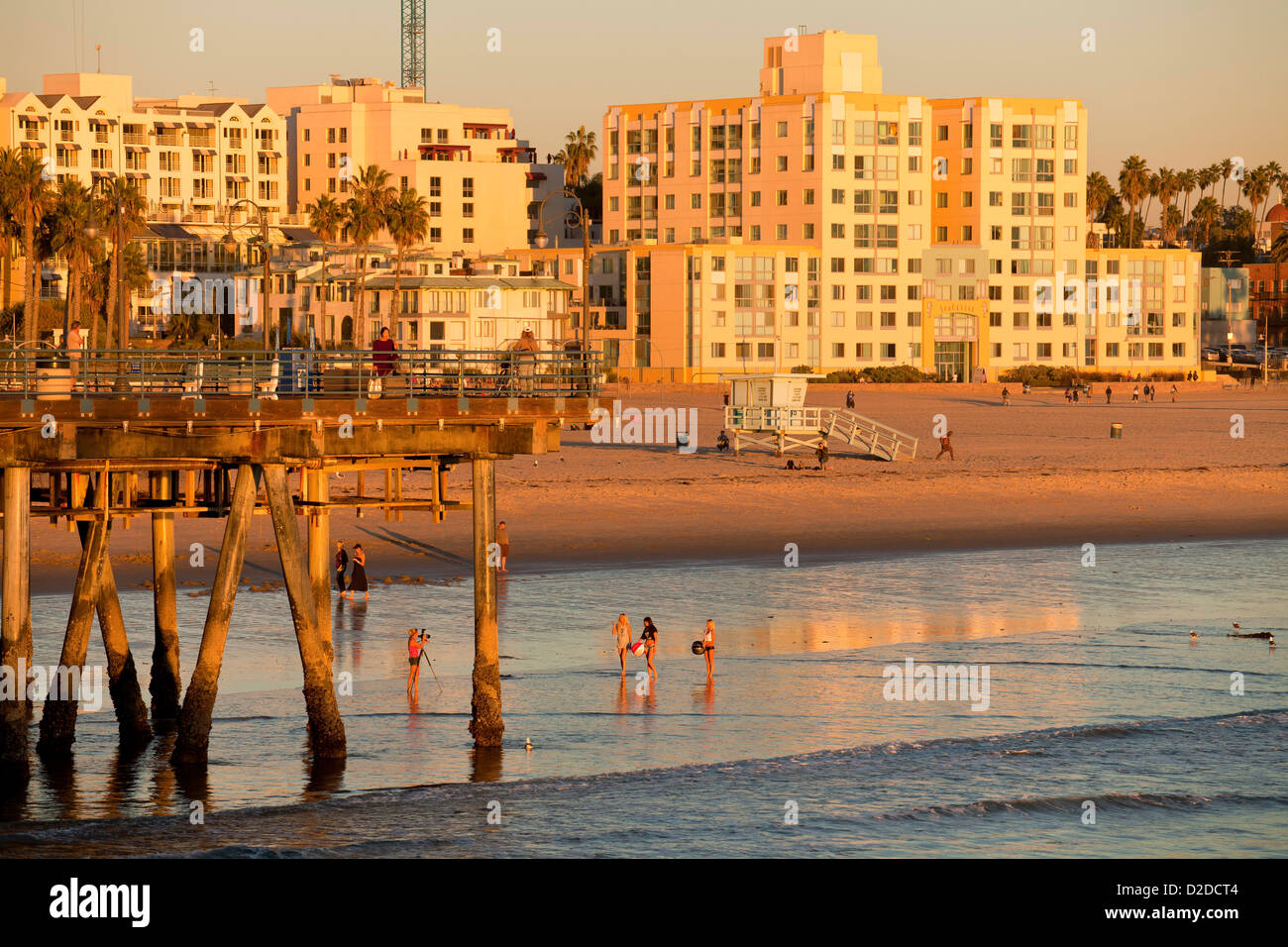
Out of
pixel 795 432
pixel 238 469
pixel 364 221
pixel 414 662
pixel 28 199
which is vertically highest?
pixel 364 221

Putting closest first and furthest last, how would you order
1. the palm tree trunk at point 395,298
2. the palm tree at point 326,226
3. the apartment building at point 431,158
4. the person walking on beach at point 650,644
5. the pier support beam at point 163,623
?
the pier support beam at point 163,623 → the person walking on beach at point 650,644 → the palm tree trunk at point 395,298 → the palm tree at point 326,226 → the apartment building at point 431,158

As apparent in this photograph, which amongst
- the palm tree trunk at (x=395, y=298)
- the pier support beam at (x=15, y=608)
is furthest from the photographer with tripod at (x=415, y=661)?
the palm tree trunk at (x=395, y=298)

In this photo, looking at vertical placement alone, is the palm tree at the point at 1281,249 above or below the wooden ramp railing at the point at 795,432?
above

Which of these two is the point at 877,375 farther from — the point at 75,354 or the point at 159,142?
the point at 75,354

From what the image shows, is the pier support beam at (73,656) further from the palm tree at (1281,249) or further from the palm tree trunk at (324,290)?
the palm tree at (1281,249)

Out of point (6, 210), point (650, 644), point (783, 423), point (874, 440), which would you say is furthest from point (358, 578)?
point (6, 210)

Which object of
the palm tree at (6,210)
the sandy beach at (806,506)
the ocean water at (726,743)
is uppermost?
the palm tree at (6,210)

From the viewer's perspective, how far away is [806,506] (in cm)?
5650

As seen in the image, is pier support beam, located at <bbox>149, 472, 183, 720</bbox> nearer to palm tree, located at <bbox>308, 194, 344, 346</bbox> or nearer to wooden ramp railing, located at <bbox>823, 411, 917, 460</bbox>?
wooden ramp railing, located at <bbox>823, 411, 917, 460</bbox>

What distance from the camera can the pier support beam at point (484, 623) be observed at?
2441cm

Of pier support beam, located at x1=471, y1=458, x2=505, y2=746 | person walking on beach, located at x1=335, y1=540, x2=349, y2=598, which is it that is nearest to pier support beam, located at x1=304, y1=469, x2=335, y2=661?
pier support beam, located at x1=471, y1=458, x2=505, y2=746

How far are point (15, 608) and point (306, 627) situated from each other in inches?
154

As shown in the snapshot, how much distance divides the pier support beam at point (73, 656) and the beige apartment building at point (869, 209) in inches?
4595
